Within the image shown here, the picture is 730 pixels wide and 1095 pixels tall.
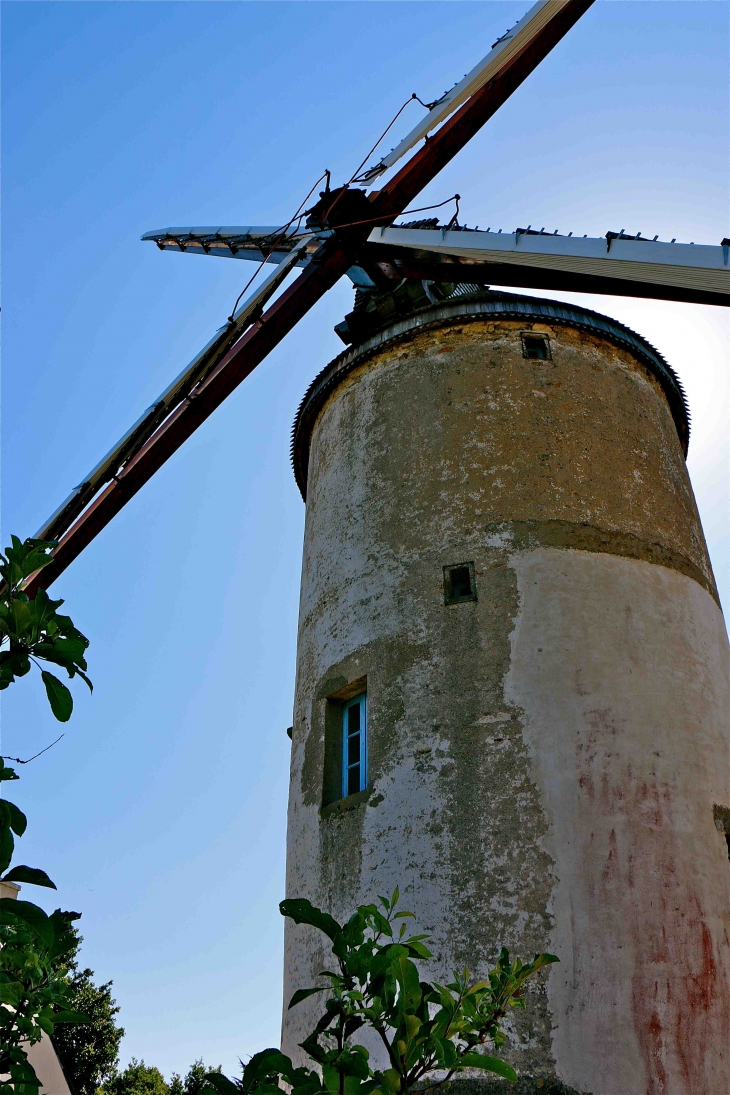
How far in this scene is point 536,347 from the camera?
8.84 m

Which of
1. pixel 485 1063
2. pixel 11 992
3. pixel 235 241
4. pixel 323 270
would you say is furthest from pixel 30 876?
pixel 235 241

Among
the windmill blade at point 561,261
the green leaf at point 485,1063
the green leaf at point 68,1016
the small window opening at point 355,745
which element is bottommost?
the green leaf at point 485,1063

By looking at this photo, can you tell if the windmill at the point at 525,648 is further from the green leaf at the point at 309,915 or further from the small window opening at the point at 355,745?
the green leaf at the point at 309,915

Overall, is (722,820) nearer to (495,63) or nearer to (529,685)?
(529,685)

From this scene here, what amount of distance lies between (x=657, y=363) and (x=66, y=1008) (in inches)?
308

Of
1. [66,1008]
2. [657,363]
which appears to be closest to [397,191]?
[657,363]

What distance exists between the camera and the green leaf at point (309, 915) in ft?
9.36

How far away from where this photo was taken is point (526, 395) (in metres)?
8.44

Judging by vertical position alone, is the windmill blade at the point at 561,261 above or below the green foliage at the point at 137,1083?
above

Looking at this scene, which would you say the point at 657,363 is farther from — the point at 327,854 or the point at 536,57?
the point at 327,854

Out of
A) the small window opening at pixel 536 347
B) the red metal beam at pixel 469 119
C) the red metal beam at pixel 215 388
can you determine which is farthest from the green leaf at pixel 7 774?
the red metal beam at pixel 469 119

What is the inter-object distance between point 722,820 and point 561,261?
4.15 m

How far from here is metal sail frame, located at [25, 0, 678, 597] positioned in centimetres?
1045

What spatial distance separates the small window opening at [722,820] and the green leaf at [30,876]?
5370 mm
